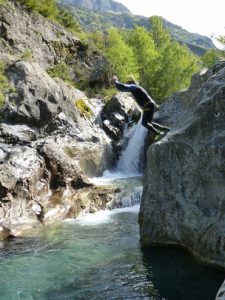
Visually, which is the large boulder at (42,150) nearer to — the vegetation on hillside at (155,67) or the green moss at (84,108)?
the green moss at (84,108)

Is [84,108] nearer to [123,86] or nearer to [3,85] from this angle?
[3,85]

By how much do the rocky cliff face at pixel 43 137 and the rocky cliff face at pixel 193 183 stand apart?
7384mm

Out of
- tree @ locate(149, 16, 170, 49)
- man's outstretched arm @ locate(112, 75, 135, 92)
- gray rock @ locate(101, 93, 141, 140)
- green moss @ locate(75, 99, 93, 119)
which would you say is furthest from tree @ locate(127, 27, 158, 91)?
man's outstretched arm @ locate(112, 75, 135, 92)

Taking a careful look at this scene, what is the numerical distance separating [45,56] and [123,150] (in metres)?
13.4

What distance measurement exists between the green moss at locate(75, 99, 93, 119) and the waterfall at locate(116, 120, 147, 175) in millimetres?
4052

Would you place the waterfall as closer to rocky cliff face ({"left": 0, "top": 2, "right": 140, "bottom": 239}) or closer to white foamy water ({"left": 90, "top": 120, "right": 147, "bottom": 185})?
white foamy water ({"left": 90, "top": 120, "right": 147, "bottom": 185})

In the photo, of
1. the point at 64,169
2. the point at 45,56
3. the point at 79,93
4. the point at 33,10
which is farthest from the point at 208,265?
the point at 33,10

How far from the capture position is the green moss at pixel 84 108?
33234 mm

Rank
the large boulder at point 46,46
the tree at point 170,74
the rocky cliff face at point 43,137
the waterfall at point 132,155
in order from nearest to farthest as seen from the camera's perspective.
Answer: the rocky cliff face at point 43,137 → the waterfall at point 132,155 → the large boulder at point 46,46 → the tree at point 170,74

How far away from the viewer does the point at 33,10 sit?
40375 mm

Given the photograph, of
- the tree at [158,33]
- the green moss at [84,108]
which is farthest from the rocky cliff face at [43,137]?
the tree at [158,33]

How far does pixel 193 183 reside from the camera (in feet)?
41.0

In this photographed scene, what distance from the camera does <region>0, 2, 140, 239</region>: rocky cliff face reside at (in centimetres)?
2052

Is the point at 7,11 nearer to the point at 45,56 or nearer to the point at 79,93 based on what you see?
the point at 45,56
